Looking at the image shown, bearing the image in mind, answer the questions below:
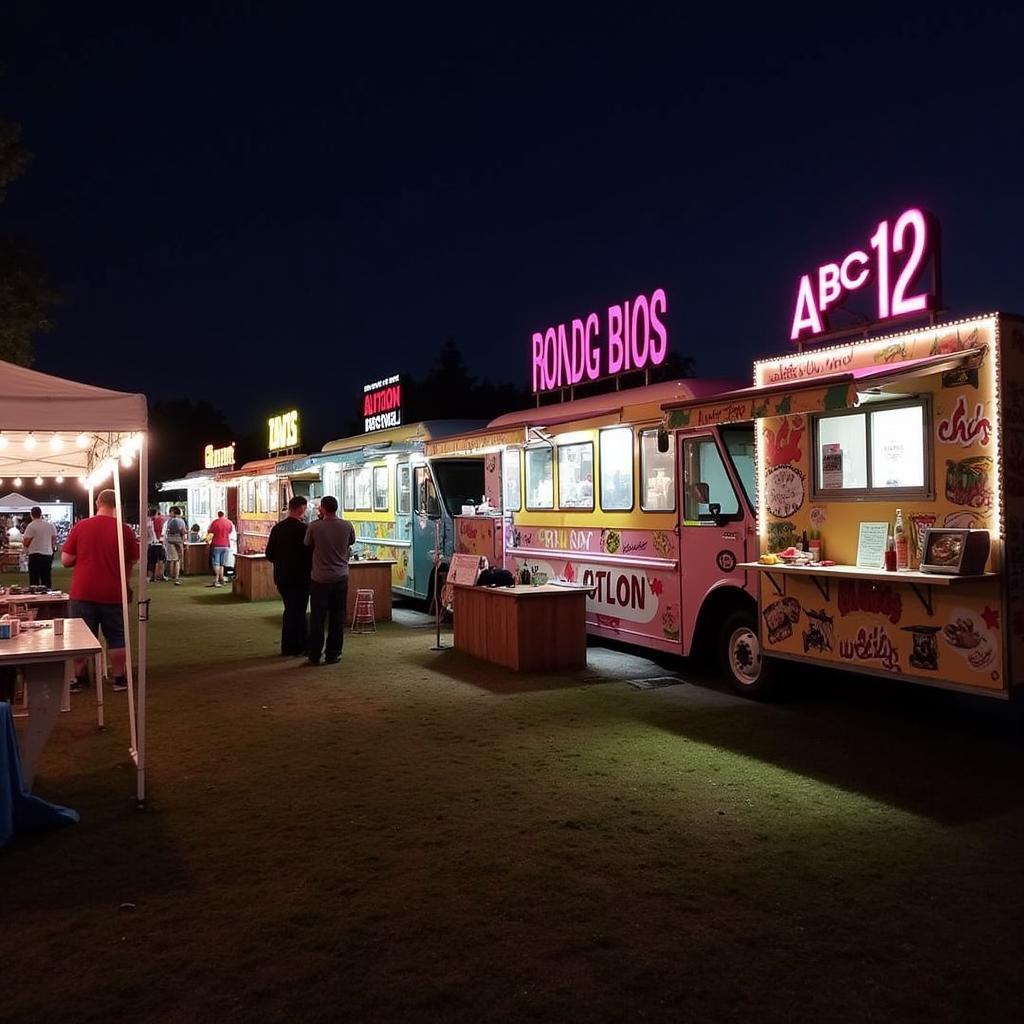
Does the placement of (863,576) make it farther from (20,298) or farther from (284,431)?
(284,431)

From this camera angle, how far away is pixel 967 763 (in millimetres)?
6355

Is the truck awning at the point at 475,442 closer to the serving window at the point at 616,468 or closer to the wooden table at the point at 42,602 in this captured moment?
the serving window at the point at 616,468

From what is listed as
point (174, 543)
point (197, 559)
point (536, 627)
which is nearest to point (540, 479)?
point (536, 627)

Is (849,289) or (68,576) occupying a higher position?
(849,289)

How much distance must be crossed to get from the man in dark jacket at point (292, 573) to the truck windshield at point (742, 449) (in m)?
4.95

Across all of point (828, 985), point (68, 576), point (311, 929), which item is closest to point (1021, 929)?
point (828, 985)

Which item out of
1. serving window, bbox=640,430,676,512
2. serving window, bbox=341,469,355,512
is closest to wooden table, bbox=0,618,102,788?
serving window, bbox=640,430,676,512

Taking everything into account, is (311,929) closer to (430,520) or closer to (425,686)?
(425,686)

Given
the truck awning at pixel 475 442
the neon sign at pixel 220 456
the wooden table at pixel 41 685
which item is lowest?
the wooden table at pixel 41 685

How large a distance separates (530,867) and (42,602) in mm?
6805

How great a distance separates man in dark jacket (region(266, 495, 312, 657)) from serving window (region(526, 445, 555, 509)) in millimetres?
2858

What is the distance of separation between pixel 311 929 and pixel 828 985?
2.08m

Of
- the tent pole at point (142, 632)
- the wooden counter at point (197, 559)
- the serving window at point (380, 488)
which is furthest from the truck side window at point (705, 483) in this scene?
the wooden counter at point (197, 559)

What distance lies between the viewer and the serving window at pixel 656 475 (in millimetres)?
9148
